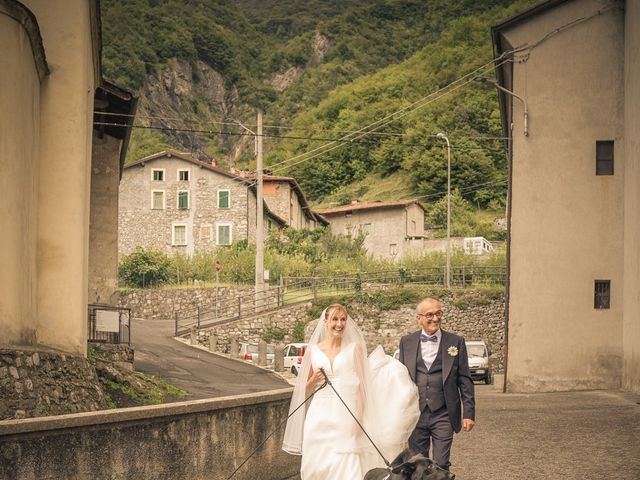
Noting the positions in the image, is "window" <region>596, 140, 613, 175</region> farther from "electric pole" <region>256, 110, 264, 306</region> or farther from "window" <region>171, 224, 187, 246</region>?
"window" <region>171, 224, 187, 246</region>


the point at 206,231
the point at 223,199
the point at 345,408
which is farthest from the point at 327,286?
the point at 345,408

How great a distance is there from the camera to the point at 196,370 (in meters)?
33.8

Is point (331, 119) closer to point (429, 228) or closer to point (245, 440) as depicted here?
point (429, 228)

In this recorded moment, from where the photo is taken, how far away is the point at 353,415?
9.13m

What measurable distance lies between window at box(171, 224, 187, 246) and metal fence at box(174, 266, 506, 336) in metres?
10.8

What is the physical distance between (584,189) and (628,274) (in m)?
2.33

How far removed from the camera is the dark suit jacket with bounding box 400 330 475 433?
941 centimetres

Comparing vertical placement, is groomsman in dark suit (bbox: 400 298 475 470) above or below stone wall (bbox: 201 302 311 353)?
above

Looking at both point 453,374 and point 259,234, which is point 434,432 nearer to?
point 453,374

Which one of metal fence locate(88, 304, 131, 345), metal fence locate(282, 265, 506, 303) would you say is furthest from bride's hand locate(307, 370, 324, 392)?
metal fence locate(282, 265, 506, 303)

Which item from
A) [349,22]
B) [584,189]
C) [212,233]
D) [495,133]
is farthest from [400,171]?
[584,189]

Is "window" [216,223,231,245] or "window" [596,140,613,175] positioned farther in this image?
"window" [216,223,231,245]

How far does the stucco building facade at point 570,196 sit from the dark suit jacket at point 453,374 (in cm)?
1696

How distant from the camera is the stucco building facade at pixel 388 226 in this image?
81125mm
